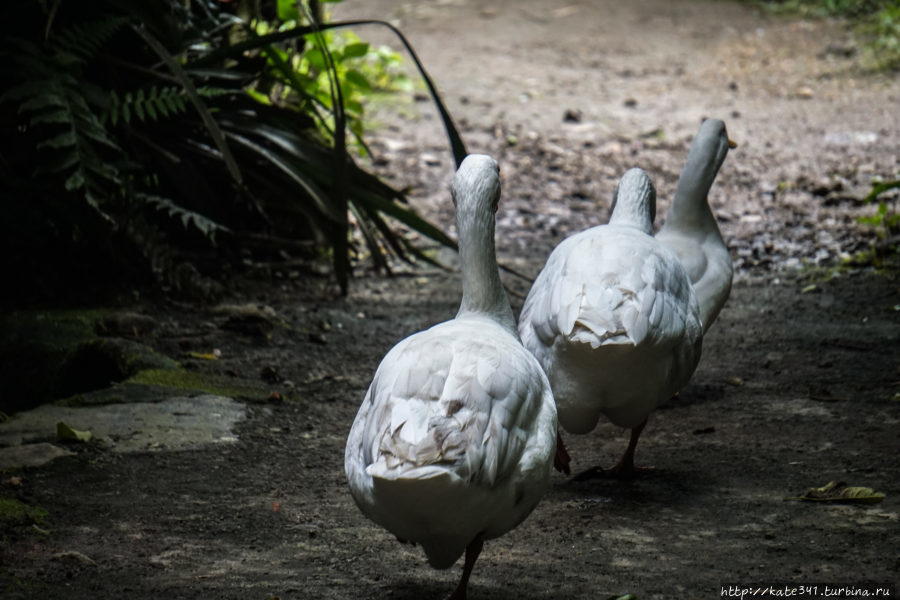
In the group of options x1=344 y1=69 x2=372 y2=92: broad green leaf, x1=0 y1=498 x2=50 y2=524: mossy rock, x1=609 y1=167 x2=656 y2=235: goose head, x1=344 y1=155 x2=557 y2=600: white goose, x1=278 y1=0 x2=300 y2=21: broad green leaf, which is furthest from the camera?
x1=344 y1=69 x2=372 y2=92: broad green leaf

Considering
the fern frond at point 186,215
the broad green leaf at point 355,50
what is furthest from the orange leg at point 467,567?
the broad green leaf at point 355,50

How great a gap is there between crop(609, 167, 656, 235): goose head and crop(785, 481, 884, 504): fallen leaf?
4.59 feet

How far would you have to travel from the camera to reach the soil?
2.89 meters

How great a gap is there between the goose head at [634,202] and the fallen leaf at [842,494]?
1.40 meters

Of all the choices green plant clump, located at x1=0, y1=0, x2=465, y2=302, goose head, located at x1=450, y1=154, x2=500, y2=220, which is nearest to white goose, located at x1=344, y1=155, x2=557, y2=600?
goose head, located at x1=450, y1=154, x2=500, y2=220

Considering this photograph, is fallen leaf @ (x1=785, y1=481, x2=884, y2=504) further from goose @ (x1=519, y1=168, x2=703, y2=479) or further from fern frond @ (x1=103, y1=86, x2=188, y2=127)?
fern frond @ (x1=103, y1=86, x2=188, y2=127)

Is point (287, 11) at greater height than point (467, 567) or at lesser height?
greater

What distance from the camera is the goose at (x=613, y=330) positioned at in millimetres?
3309

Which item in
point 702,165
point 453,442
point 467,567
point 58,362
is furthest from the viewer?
point 702,165

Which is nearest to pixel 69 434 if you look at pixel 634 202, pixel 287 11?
pixel 634 202

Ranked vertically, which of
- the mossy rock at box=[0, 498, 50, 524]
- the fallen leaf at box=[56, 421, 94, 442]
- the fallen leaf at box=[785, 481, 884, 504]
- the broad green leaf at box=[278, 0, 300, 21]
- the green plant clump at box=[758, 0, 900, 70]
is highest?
the green plant clump at box=[758, 0, 900, 70]

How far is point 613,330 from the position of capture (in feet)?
10.7

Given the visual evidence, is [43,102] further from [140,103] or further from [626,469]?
[626,469]

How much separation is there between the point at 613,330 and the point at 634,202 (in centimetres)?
127
